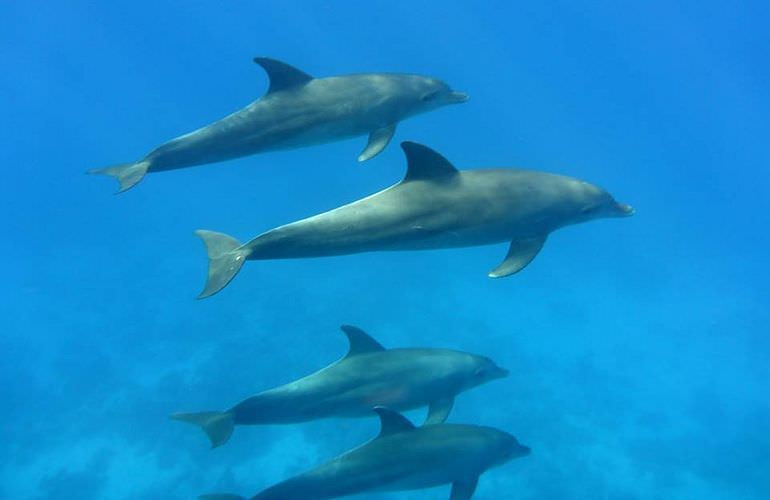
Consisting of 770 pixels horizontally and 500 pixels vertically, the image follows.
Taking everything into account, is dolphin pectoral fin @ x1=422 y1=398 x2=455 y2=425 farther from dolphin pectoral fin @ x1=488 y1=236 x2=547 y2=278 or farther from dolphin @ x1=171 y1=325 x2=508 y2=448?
dolphin pectoral fin @ x1=488 y1=236 x2=547 y2=278

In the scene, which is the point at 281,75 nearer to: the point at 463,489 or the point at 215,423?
the point at 215,423

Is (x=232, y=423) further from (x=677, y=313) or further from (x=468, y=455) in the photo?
(x=677, y=313)

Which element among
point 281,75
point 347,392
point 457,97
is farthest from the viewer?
point 457,97

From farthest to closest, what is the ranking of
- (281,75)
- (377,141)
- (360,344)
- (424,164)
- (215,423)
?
(360,344) < (215,423) < (377,141) < (281,75) < (424,164)

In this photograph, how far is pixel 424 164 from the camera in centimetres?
638

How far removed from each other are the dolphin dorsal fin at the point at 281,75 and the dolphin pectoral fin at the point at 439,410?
4309 millimetres

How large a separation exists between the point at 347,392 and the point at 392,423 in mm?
784

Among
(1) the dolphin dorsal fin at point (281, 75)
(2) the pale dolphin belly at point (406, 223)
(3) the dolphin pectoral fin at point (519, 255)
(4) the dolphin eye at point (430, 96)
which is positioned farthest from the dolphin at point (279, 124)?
(3) the dolphin pectoral fin at point (519, 255)

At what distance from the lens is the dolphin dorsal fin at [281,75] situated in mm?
7195

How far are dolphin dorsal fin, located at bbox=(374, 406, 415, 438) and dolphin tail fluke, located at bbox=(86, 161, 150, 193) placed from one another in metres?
3.54

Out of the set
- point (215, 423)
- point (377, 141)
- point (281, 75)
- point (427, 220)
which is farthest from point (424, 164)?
point (215, 423)

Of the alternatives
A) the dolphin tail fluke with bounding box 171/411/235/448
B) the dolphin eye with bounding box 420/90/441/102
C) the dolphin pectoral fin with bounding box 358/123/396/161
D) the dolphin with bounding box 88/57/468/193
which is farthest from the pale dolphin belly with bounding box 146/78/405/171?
the dolphin tail fluke with bounding box 171/411/235/448

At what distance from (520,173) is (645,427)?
40.4 feet

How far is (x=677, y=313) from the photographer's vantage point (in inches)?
982
